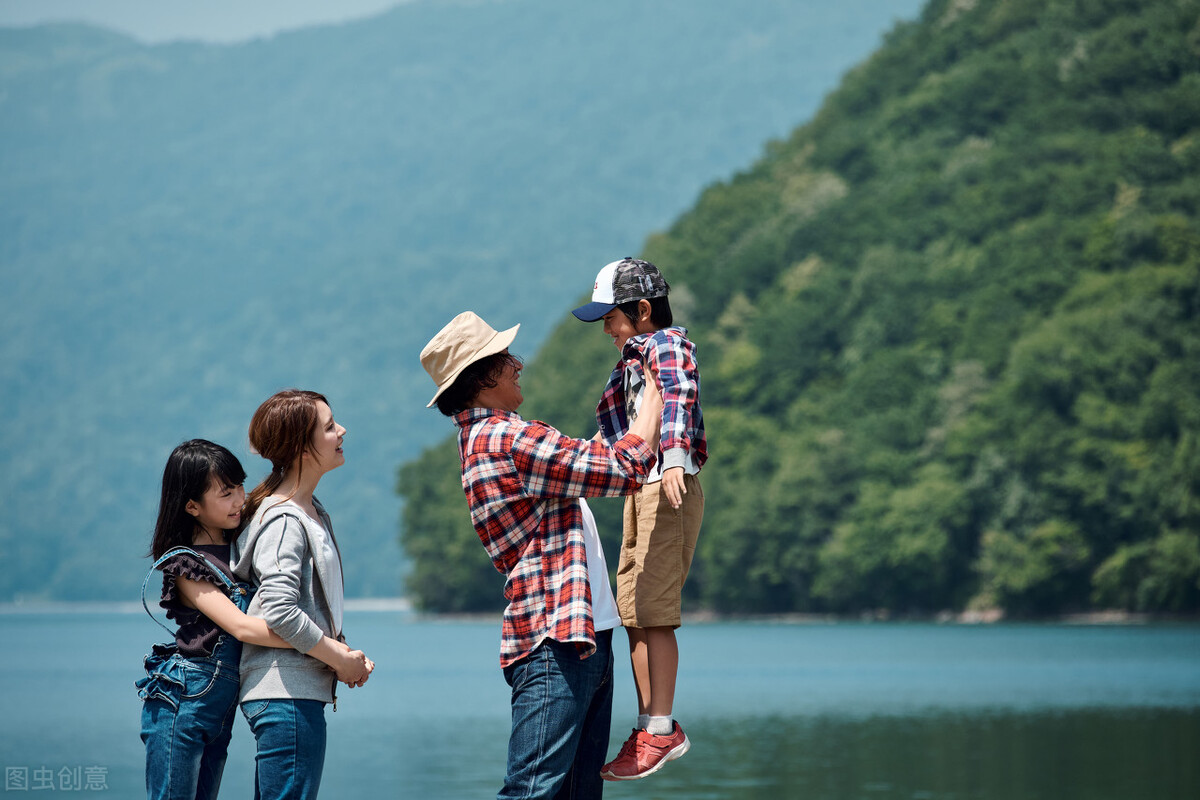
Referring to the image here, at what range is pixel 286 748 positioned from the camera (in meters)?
5.40

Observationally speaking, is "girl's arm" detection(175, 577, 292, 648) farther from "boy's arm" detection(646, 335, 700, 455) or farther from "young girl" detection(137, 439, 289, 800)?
"boy's arm" detection(646, 335, 700, 455)

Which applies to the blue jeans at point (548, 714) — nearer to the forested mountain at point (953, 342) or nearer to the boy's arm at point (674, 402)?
the boy's arm at point (674, 402)

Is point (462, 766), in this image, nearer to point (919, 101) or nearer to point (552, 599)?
point (552, 599)

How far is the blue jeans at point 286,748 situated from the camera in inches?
213

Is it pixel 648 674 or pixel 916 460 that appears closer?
pixel 648 674

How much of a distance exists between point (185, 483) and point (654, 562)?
161 cm

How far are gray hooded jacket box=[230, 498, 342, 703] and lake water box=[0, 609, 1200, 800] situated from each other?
1295cm

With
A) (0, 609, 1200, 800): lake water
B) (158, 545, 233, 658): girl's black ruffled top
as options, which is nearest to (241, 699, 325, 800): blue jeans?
(158, 545, 233, 658): girl's black ruffled top

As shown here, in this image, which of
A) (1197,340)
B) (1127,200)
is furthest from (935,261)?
(1197,340)

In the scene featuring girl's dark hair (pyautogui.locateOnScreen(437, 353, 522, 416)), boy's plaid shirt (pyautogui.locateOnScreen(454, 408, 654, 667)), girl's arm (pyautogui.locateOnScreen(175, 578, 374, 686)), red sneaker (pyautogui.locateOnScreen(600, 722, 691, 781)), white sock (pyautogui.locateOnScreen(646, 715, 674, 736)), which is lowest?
red sneaker (pyautogui.locateOnScreen(600, 722, 691, 781))

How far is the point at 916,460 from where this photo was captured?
78.7 meters

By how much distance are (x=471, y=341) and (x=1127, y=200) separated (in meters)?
82.9

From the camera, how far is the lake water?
766 inches

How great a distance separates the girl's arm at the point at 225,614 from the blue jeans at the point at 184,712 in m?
0.12
